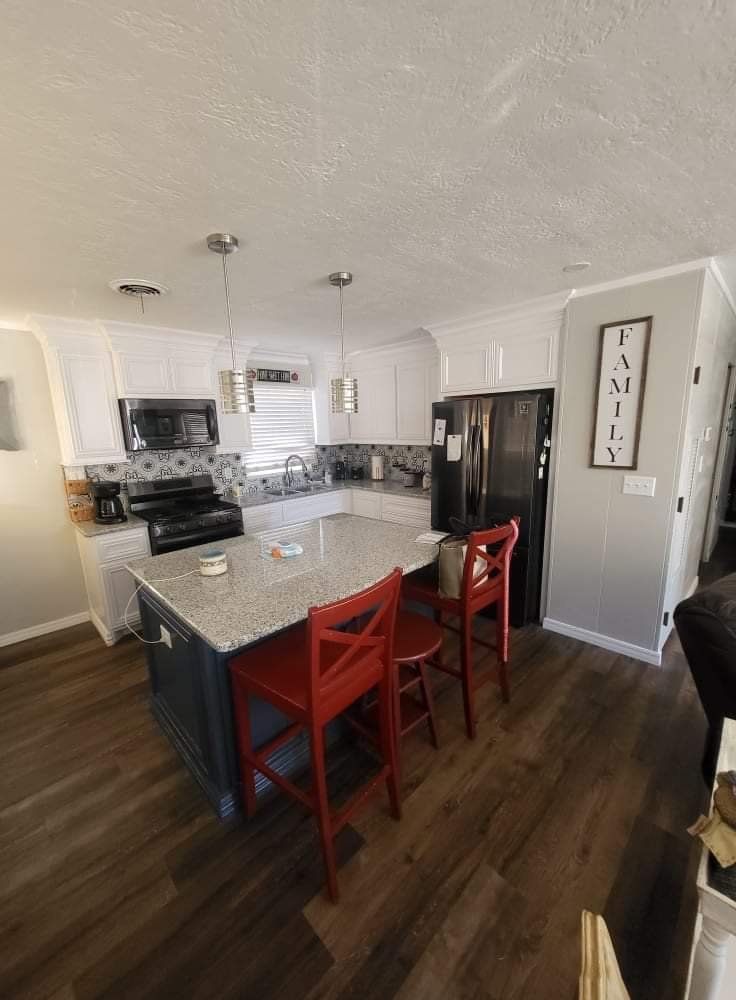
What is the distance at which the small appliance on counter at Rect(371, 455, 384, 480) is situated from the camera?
474 cm

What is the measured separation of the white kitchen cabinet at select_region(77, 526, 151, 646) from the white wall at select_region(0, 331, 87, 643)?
35 centimetres

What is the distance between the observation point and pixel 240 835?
5.12 feet

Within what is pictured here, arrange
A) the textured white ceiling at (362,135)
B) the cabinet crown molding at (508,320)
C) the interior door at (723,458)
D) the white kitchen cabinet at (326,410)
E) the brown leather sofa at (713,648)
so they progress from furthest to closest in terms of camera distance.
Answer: the white kitchen cabinet at (326,410), the interior door at (723,458), the cabinet crown molding at (508,320), the brown leather sofa at (713,648), the textured white ceiling at (362,135)

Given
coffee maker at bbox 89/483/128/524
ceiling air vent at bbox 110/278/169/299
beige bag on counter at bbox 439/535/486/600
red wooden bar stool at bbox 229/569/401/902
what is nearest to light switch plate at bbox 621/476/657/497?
beige bag on counter at bbox 439/535/486/600

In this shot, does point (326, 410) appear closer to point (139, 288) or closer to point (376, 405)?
point (376, 405)

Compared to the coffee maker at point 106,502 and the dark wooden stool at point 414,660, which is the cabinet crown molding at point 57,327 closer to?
the coffee maker at point 106,502

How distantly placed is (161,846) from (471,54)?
8.88ft

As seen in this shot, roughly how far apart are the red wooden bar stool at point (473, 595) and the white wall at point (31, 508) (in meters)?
2.97

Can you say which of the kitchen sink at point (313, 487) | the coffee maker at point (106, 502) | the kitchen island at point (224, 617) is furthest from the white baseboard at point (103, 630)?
the kitchen sink at point (313, 487)

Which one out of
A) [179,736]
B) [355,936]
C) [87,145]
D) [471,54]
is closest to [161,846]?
[179,736]

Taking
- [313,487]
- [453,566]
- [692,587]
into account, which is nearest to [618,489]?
[453,566]

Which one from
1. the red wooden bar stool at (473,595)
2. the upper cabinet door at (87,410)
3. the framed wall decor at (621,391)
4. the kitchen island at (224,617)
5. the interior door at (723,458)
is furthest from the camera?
the interior door at (723,458)

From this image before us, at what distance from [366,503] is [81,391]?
108 inches

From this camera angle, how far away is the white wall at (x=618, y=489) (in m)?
2.26
